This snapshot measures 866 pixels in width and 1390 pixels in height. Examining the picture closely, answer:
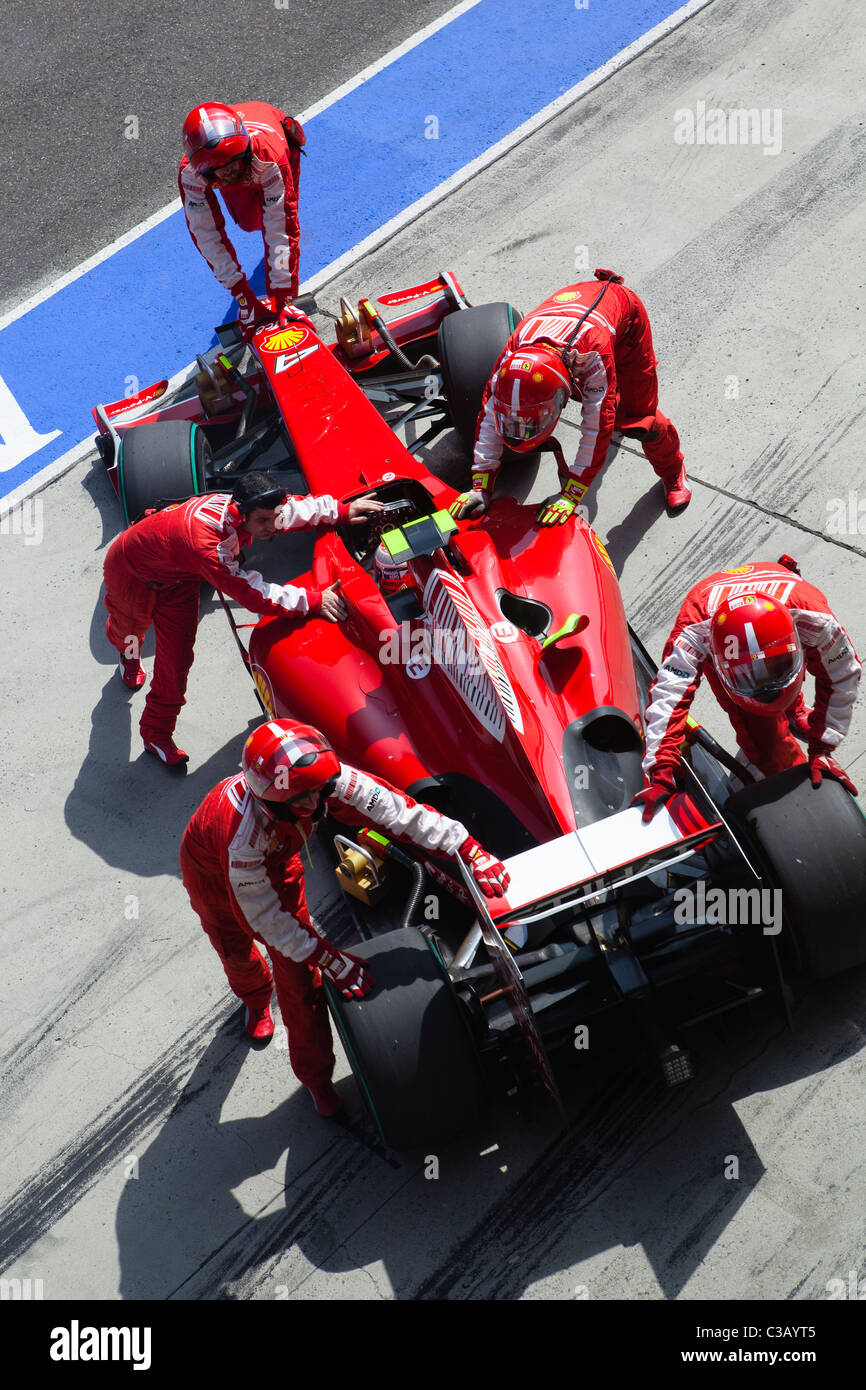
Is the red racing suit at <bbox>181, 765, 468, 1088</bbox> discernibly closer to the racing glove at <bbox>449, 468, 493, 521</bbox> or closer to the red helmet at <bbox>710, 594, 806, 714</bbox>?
the red helmet at <bbox>710, 594, 806, 714</bbox>

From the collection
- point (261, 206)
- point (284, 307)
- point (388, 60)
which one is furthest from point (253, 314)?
point (388, 60)

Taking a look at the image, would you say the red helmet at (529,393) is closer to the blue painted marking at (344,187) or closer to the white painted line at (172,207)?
the blue painted marking at (344,187)

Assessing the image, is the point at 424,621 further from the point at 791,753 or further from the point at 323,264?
the point at 323,264

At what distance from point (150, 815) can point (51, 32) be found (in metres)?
8.17

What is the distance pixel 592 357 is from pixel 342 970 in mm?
3364

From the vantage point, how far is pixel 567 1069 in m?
5.37

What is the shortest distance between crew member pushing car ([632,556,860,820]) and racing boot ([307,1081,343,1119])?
1.81m

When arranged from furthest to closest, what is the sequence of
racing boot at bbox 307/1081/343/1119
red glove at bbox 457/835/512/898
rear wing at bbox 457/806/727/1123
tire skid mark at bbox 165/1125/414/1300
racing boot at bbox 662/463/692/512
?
racing boot at bbox 662/463/692/512, racing boot at bbox 307/1081/343/1119, tire skid mark at bbox 165/1125/414/1300, red glove at bbox 457/835/512/898, rear wing at bbox 457/806/727/1123

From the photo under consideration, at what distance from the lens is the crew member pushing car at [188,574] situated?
6.10 metres

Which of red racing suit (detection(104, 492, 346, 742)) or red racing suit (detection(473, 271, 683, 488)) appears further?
red racing suit (detection(473, 271, 683, 488))

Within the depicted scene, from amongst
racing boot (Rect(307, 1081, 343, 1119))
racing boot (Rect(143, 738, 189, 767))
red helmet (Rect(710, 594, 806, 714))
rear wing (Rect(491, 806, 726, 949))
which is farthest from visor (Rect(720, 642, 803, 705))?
racing boot (Rect(143, 738, 189, 767))

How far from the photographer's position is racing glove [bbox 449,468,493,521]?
6.34 m

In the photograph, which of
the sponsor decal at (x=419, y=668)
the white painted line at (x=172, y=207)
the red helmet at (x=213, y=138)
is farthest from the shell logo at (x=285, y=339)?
the white painted line at (x=172, y=207)

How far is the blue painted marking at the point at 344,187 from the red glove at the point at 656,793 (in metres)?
5.16
